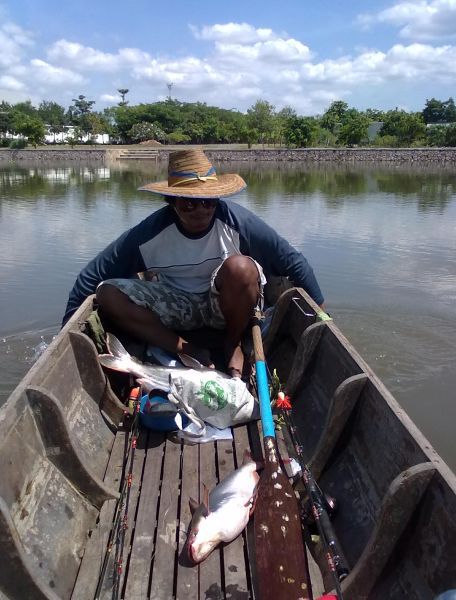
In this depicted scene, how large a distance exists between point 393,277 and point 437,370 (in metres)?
3.87

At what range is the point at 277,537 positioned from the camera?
215 centimetres

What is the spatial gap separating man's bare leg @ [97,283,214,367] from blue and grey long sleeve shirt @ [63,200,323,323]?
223 mm

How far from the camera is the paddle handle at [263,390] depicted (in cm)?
267

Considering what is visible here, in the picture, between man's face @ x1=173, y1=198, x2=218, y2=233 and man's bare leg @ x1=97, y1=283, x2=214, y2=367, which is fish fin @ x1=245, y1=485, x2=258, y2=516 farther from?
man's face @ x1=173, y1=198, x2=218, y2=233

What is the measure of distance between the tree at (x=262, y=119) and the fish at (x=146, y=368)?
68006mm

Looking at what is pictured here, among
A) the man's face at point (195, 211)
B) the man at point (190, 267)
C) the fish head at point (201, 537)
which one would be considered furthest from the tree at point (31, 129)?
the fish head at point (201, 537)

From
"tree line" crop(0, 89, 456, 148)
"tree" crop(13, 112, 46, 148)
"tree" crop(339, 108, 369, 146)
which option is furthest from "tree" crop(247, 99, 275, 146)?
"tree" crop(13, 112, 46, 148)

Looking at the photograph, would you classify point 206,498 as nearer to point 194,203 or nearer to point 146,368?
point 146,368

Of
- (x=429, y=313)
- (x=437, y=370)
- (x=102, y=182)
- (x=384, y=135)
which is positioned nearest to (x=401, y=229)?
(x=429, y=313)

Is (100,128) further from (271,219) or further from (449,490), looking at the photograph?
(449,490)

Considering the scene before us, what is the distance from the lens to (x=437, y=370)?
18.7 feet

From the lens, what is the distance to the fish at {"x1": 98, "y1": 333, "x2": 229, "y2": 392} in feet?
10.4

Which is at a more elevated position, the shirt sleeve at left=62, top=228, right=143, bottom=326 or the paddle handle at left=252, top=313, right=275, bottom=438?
the shirt sleeve at left=62, top=228, right=143, bottom=326

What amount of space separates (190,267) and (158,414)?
3.80 ft
